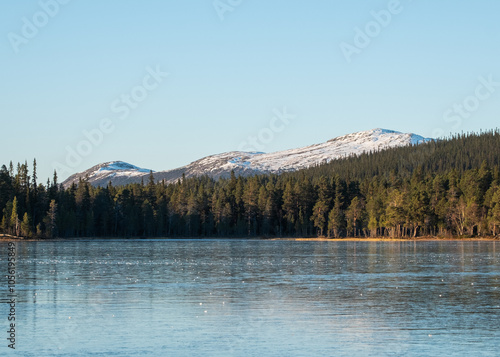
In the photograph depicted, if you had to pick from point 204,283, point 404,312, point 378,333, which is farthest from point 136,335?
point 204,283

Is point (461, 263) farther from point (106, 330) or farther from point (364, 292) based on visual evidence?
point (106, 330)

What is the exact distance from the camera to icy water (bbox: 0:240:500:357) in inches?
1069

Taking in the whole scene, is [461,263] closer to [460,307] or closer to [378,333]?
[460,307]

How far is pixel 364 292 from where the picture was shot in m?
44.4

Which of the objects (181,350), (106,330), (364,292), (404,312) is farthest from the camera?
(364,292)

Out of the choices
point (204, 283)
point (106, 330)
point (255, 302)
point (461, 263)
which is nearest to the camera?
point (106, 330)

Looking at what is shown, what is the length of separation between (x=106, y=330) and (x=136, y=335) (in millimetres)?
2140

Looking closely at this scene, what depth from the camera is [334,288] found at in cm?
4678

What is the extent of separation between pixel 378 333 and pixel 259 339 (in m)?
5.48

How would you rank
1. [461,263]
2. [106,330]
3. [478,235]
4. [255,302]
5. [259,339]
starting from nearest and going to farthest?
1. [259,339]
2. [106,330]
3. [255,302]
4. [461,263]
5. [478,235]

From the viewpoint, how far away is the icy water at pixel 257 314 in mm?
27141

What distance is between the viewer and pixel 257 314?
35188 millimetres

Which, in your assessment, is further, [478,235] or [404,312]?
[478,235]

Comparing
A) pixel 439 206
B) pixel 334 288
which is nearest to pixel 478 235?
pixel 439 206
